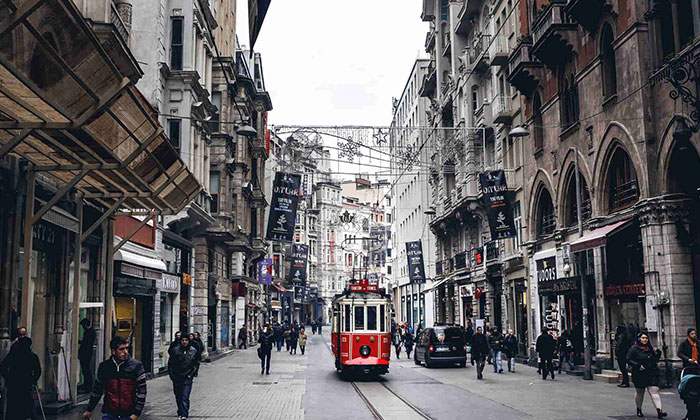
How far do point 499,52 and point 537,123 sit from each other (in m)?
6.47

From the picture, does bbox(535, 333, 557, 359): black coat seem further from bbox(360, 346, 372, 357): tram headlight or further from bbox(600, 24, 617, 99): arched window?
bbox(600, 24, 617, 99): arched window

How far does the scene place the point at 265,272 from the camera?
2322 inches

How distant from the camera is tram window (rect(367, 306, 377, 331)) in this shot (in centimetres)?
2572

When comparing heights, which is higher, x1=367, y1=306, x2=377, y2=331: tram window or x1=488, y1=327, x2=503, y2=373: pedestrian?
x1=367, y1=306, x2=377, y2=331: tram window

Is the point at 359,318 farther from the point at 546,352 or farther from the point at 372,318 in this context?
the point at 546,352

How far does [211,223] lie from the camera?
112 ft

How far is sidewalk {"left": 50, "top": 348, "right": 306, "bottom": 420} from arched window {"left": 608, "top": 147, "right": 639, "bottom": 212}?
1212 centimetres

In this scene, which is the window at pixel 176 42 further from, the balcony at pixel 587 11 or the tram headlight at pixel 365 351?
the balcony at pixel 587 11

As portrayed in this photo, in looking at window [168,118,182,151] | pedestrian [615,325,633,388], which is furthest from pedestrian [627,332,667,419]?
window [168,118,182,151]

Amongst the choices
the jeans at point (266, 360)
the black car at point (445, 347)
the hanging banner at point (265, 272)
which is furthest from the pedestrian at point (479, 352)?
the hanging banner at point (265, 272)

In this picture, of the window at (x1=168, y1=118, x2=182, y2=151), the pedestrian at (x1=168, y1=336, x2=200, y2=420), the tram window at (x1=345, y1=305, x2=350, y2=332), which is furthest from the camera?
the window at (x1=168, y1=118, x2=182, y2=151)

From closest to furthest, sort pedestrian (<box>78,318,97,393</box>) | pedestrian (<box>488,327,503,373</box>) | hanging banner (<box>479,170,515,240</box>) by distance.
Result: pedestrian (<box>78,318,97,393</box>)
pedestrian (<box>488,327,503,373</box>)
hanging banner (<box>479,170,515,240</box>)

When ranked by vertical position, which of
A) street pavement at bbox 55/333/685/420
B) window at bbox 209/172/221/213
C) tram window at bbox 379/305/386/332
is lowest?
street pavement at bbox 55/333/685/420

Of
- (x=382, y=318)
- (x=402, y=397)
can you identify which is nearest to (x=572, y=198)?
(x=382, y=318)
